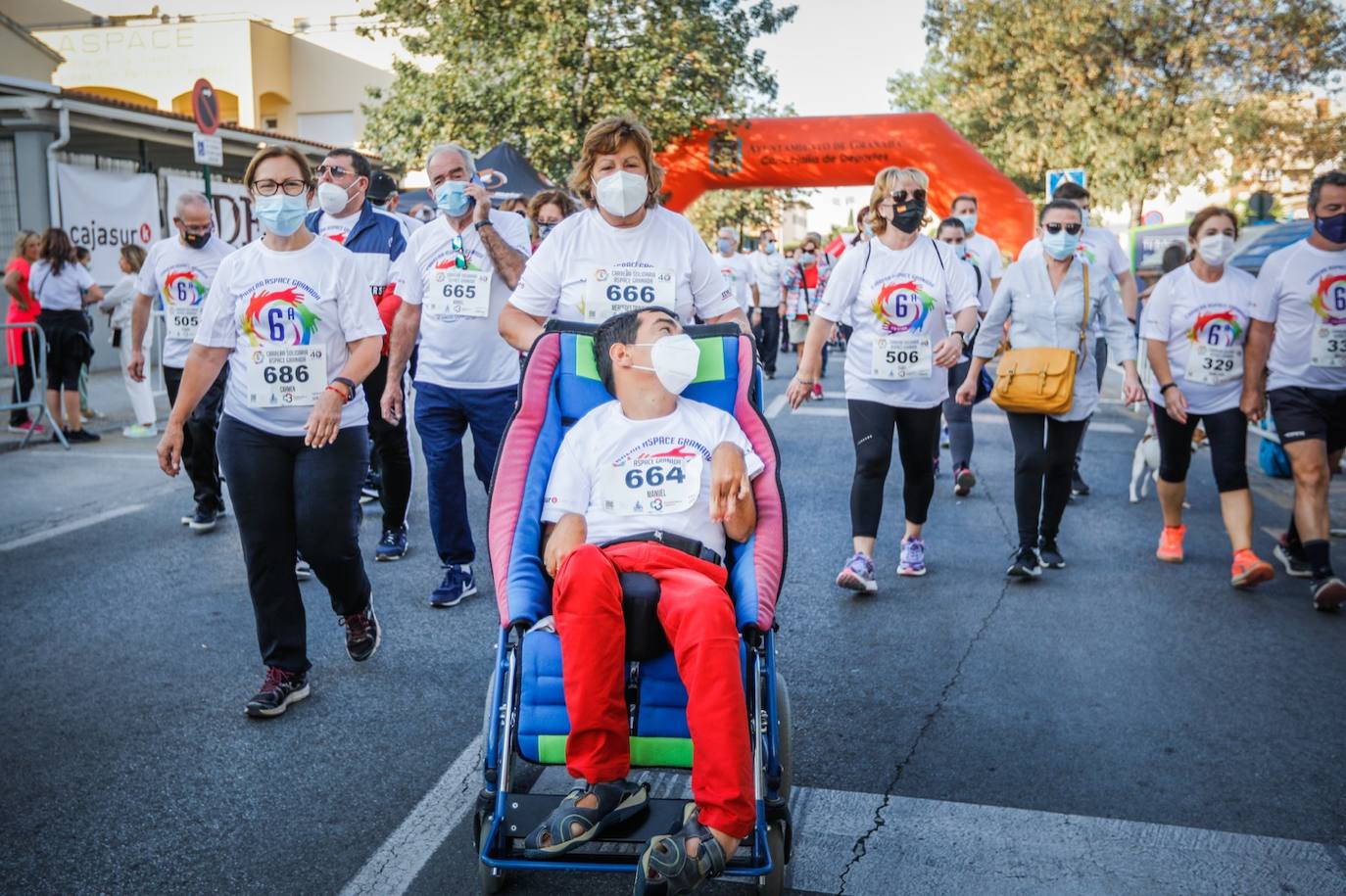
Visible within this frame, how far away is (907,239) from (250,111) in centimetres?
3276

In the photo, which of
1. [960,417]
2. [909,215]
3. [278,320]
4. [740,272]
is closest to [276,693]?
[278,320]

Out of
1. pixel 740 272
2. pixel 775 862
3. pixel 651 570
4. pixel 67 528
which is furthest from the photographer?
pixel 740 272

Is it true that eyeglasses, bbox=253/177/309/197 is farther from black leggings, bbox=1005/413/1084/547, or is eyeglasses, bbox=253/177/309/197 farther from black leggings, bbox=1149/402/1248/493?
black leggings, bbox=1149/402/1248/493

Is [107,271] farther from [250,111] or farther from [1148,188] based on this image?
[1148,188]

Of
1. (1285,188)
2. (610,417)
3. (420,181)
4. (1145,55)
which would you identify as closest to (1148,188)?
(1145,55)

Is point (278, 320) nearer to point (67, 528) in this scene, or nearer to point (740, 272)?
point (67, 528)

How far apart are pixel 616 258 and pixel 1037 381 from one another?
2755 mm

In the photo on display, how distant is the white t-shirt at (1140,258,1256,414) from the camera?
642 centimetres

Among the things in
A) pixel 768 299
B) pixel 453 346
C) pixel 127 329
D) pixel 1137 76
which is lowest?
pixel 127 329

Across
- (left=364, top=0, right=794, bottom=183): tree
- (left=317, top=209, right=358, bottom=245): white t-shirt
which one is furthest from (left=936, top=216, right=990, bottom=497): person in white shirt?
(left=364, top=0, right=794, bottom=183): tree

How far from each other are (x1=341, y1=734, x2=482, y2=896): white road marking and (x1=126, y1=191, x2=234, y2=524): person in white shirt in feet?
14.1

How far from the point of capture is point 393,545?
706 cm

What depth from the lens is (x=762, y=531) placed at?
3711mm

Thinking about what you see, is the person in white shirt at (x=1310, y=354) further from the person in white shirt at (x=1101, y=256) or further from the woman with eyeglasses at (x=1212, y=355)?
the person in white shirt at (x=1101, y=256)
